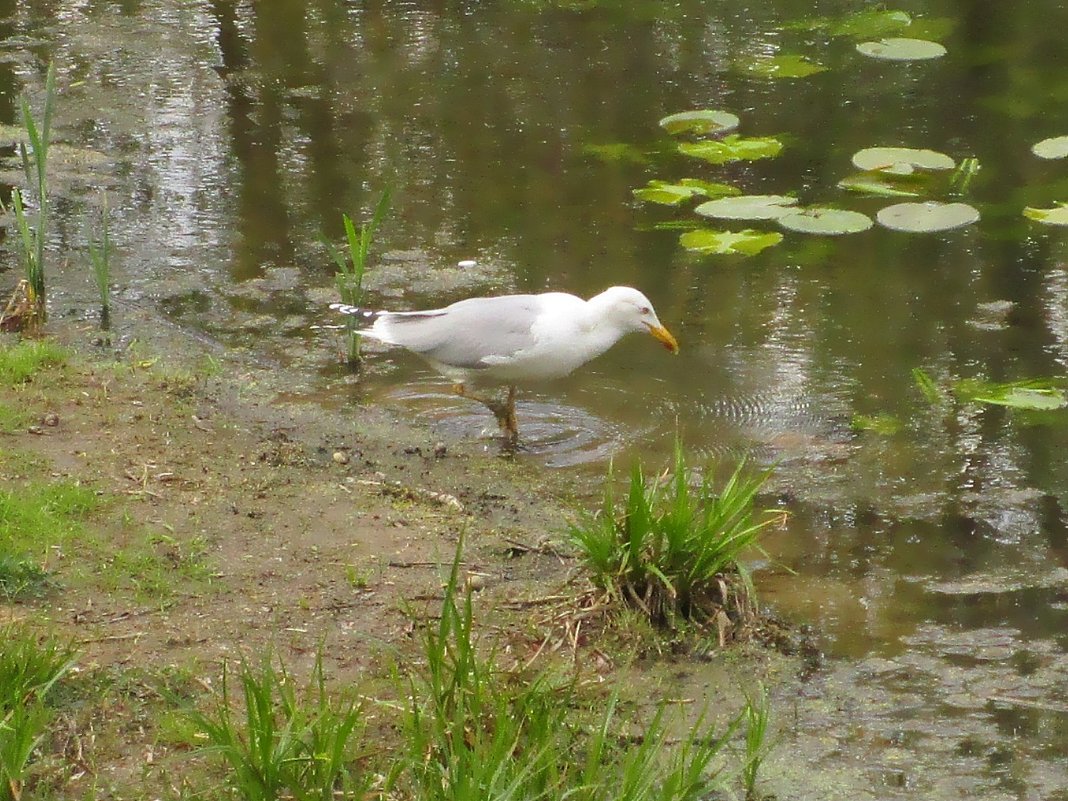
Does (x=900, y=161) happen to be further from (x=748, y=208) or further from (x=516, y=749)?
A: (x=516, y=749)

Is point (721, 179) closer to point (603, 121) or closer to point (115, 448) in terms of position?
point (603, 121)

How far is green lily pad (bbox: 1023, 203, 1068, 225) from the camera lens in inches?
279

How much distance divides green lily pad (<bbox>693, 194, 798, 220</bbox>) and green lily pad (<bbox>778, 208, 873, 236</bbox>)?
0.25ft

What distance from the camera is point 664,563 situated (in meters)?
4.00

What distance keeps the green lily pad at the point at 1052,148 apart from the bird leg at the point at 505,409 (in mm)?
3424

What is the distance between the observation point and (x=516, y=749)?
325 centimetres

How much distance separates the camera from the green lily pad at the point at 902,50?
9164 millimetres

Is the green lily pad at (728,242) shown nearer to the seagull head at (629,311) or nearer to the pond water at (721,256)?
the pond water at (721,256)

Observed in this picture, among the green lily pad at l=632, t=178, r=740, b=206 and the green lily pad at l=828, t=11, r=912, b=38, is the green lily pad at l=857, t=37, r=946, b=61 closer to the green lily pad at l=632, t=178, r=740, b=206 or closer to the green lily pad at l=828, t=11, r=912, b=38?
the green lily pad at l=828, t=11, r=912, b=38

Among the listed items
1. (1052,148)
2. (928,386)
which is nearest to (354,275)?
(928,386)

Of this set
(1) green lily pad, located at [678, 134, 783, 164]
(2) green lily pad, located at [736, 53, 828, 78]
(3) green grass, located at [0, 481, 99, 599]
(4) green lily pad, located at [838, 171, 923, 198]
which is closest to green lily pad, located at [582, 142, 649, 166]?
(1) green lily pad, located at [678, 134, 783, 164]

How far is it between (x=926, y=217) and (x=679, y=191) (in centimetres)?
118

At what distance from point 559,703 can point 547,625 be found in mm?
533

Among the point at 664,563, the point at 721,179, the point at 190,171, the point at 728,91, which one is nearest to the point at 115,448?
the point at 664,563
